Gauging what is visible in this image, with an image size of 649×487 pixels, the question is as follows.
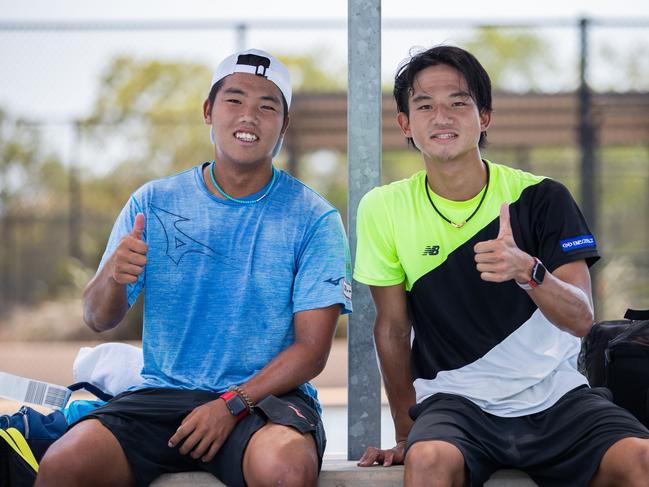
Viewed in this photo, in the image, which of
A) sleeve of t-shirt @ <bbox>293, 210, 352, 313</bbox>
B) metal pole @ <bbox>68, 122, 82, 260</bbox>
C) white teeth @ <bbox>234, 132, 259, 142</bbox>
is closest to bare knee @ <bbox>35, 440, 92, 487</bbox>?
sleeve of t-shirt @ <bbox>293, 210, 352, 313</bbox>

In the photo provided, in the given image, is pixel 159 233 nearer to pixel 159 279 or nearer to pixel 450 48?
pixel 159 279

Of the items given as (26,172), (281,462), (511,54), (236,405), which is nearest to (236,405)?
(236,405)

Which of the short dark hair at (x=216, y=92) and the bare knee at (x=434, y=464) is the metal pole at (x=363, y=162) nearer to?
the short dark hair at (x=216, y=92)

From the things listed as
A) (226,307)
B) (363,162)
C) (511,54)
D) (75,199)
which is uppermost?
(511,54)

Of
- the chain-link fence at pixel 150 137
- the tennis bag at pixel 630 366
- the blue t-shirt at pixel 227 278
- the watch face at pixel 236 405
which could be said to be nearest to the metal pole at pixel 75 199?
the chain-link fence at pixel 150 137

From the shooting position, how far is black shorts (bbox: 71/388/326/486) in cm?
288

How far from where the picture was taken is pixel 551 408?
9.71ft

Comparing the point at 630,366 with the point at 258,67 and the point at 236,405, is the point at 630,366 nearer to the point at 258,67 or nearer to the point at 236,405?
the point at 236,405

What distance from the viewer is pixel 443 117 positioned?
10.2 feet

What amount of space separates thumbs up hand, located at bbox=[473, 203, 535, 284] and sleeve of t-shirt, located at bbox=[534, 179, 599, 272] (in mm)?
291

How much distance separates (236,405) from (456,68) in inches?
51.8

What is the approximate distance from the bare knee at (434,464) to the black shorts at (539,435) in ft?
0.11

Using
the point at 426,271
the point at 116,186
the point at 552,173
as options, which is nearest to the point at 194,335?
the point at 426,271

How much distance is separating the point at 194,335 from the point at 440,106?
3.64ft
